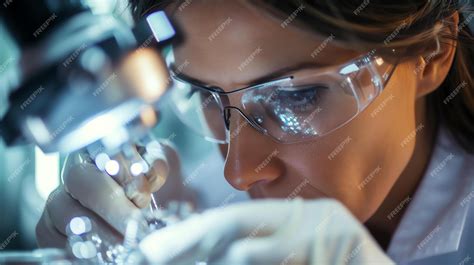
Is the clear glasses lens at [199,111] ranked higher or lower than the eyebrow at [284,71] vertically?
lower

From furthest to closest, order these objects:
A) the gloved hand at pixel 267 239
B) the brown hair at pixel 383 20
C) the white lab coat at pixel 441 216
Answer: the white lab coat at pixel 441 216, the brown hair at pixel 383 20, the gloved hand at pixel 267 239

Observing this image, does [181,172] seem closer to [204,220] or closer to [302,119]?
[302,119]

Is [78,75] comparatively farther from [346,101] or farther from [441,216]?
[441,216]

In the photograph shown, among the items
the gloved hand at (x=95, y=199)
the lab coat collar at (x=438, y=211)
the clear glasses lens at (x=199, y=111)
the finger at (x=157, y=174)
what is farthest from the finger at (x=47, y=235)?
the lab coat collar at (x=438, y=211)

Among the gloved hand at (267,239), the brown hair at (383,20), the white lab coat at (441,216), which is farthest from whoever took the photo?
the white lab coat at (441,216)

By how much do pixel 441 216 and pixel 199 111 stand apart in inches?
14.0

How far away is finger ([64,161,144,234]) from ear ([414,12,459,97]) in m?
0.38

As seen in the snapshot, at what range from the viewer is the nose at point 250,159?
0.70 meters

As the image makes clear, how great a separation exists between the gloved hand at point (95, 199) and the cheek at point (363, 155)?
172mm

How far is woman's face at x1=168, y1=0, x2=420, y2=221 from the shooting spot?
0.66m

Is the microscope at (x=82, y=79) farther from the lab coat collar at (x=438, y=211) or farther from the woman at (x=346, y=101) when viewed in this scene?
the lab coat collar at (x=438, y=211)

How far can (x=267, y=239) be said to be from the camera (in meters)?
0.37

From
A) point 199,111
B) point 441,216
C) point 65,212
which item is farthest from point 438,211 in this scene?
point 65,212

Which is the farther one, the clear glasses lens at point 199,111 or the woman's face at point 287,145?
the clear glasses lens at point 199,111
